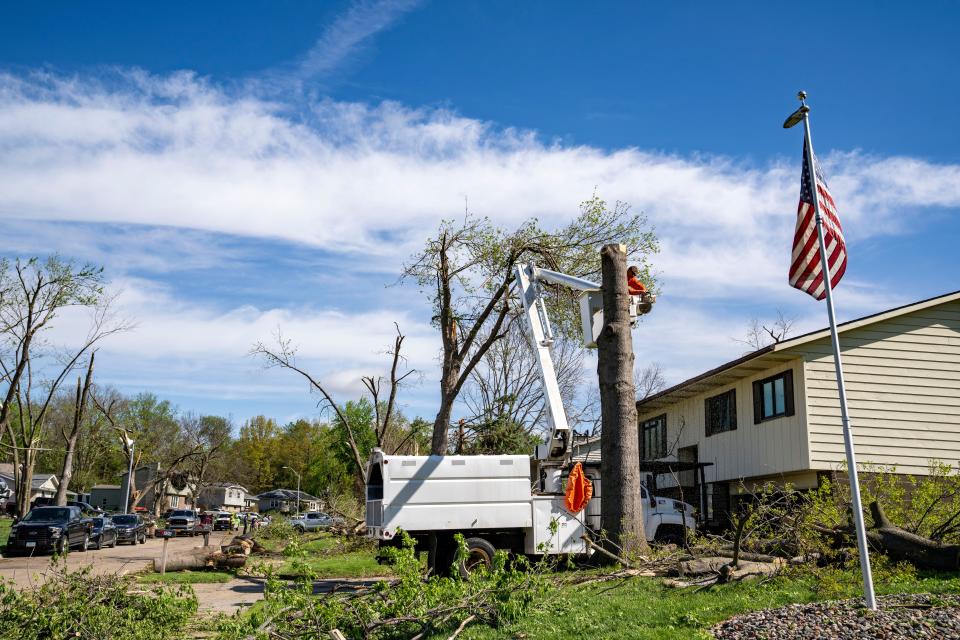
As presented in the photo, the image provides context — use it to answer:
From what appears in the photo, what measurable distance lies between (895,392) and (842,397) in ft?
36.2

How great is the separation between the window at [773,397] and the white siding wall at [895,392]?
76cm

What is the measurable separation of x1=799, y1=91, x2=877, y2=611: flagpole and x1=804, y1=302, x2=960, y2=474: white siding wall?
8880 millimetres

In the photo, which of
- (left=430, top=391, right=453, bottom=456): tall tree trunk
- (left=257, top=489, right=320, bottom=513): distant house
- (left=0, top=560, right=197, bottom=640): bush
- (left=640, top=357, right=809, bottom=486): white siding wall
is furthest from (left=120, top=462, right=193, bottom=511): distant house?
(left=0, top=560, right=197, bottom=640): bush

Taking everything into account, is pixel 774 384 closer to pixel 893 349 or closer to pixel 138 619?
pixel 893 349

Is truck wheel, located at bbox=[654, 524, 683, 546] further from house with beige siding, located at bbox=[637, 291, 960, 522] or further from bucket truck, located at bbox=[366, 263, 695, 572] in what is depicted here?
bucket truck, located at bbox=[366, 263, 695, 572]

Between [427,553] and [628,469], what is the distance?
4.54 meters

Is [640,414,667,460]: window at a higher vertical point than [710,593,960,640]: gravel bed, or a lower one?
higher

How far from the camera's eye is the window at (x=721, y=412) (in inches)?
843

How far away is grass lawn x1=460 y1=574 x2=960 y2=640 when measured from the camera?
330 inches

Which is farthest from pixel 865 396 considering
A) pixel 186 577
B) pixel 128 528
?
pixel 128 528

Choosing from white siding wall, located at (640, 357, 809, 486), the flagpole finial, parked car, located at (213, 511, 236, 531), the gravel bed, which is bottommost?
parked car, located at (213, 511, 236, 531)

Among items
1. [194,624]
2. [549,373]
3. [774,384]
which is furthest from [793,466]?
[194,624]

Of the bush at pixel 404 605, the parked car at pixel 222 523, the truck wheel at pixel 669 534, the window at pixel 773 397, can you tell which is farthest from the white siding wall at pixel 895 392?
the parked car at pixel 222 523

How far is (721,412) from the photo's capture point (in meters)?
22.2
